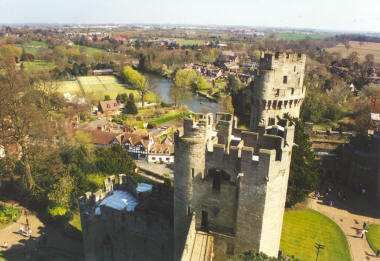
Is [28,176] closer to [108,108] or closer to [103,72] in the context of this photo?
[108,108]

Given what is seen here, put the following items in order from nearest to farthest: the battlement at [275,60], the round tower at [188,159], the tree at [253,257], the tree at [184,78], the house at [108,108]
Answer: the tree at [253,257], the round tower at [188,159], the battlement at [275,60], the house at [108,108], the tree at [184,78]

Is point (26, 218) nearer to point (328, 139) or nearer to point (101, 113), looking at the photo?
point (328, 139)

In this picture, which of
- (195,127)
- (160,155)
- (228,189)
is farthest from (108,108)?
(228,189)

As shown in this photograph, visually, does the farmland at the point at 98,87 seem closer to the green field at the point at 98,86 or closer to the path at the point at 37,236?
the green field at the point at 98,86

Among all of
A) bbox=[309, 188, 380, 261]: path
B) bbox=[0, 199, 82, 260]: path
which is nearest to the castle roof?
bbox=[0, 199, 82, 260]: path

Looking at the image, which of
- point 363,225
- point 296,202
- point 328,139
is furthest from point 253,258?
point 328,139

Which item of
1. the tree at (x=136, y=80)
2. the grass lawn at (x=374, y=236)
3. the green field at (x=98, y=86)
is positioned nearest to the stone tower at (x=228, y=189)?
the grass lawn at (x=374, y=236)

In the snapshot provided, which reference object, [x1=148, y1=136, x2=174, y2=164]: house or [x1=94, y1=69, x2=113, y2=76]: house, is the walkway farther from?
[x1=94, y1=69, x2=113, y2=76]: house
